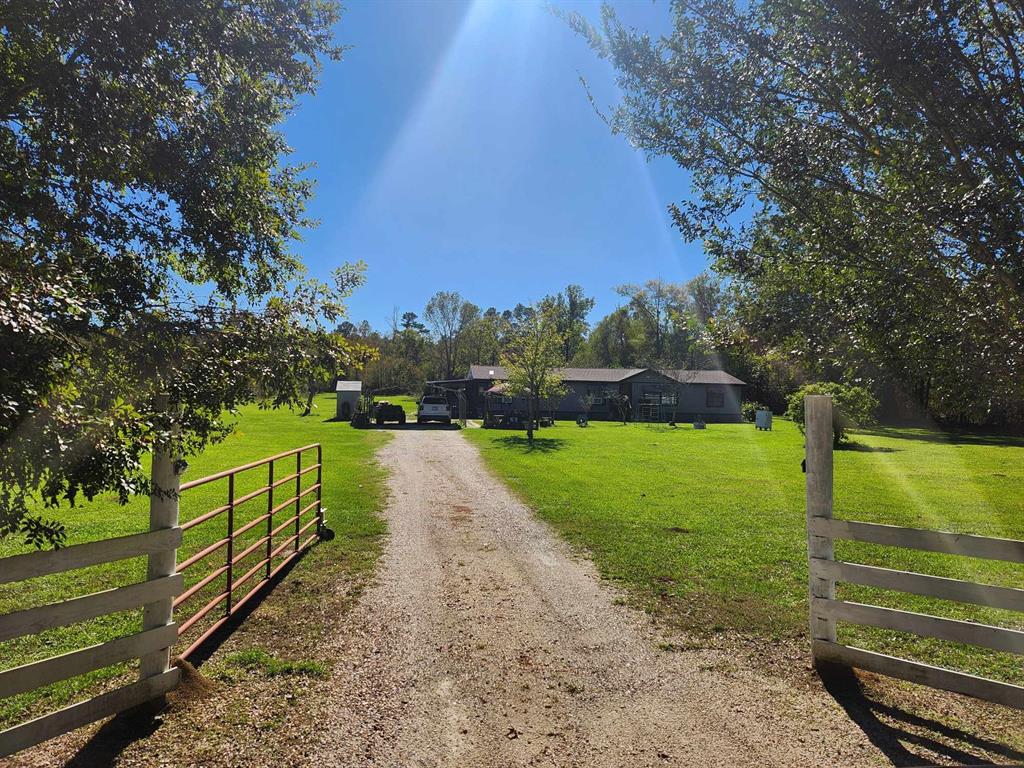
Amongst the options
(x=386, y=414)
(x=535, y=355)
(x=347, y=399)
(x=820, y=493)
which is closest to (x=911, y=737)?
(x=820, y=493)

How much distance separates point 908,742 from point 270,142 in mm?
5215

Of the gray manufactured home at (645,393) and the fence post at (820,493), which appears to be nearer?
the fence post at (820,493)

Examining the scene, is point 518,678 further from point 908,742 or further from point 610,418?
point 610,418

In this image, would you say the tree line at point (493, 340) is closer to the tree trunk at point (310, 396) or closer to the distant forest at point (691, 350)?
the distant forest at point (691, 350)

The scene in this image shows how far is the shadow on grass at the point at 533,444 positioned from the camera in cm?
1934

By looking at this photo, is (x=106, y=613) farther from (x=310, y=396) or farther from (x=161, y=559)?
(x=310, y=396)

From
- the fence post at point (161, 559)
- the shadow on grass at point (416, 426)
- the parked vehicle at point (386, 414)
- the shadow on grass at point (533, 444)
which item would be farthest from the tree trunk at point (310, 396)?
the parked vehicle at point (386, 414)

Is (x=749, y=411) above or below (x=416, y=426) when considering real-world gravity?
above

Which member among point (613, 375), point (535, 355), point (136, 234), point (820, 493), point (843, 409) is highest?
point (535, 355)

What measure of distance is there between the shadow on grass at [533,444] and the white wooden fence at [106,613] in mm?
15595

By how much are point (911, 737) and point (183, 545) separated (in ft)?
24.9

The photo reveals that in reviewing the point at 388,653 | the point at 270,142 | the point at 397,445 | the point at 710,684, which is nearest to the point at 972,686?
the point at 710,684

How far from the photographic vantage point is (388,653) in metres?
3.99

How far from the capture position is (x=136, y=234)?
3215 millimetres
